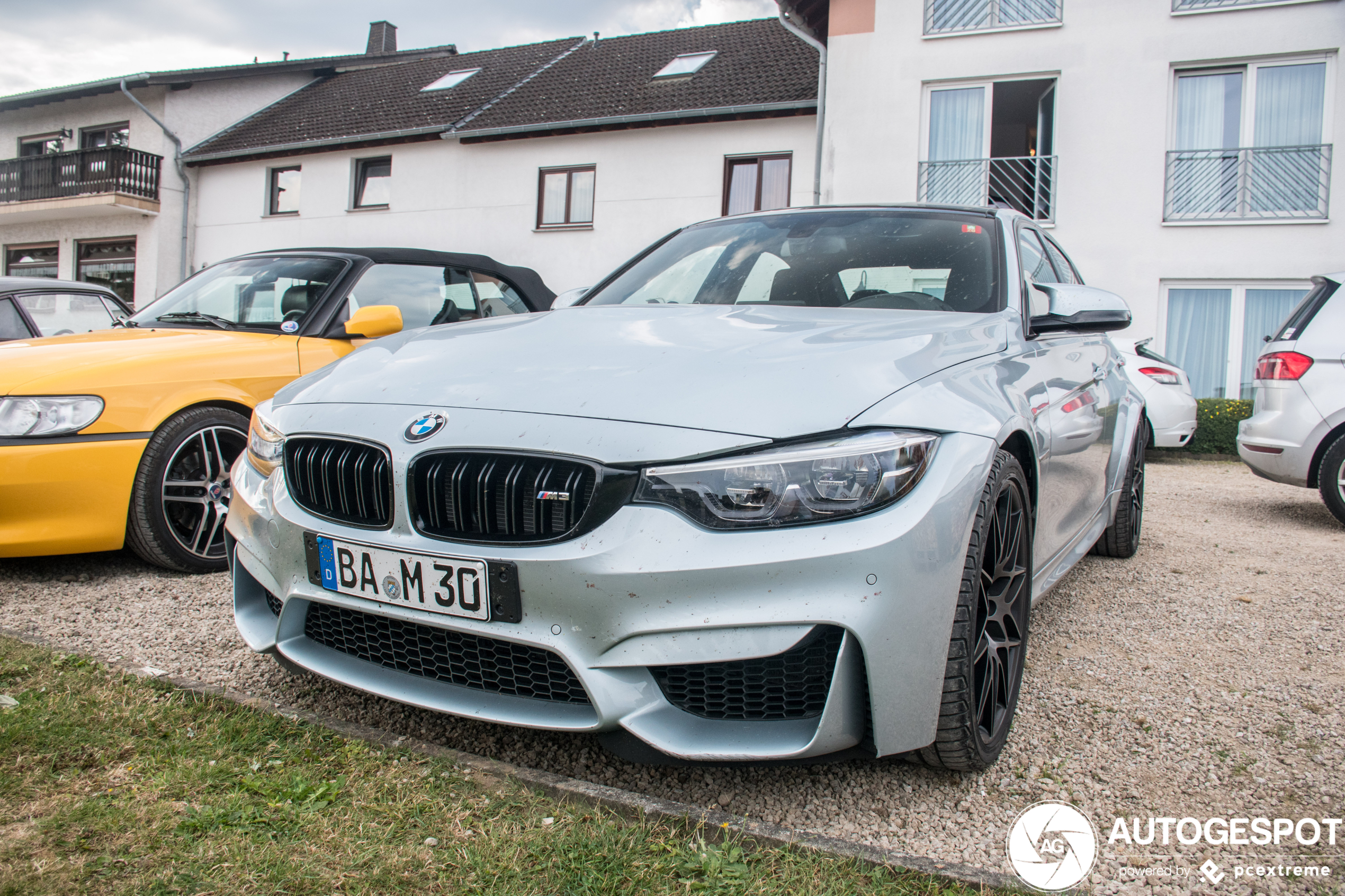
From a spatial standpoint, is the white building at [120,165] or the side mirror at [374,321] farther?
the white building at [120,165]

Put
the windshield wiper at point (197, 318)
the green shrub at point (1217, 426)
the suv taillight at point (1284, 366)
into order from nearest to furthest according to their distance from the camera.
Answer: the windshield wiper at point (197, 318) < the suv taillight at point (1284, 366) < the green shrub at point (1217, 426)

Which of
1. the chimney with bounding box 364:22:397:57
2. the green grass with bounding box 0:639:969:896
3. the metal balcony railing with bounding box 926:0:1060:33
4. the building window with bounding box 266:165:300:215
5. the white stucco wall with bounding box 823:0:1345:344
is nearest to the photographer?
the green grass with bounding box 0:639:969:896

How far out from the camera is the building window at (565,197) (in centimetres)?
1678

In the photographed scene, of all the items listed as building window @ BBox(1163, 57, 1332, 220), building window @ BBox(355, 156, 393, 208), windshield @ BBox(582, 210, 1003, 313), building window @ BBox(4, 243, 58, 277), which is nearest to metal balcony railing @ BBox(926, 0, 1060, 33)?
building window @ BBox(1163, 57, 1332, 220)

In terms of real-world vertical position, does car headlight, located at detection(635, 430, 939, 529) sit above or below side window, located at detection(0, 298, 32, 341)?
below

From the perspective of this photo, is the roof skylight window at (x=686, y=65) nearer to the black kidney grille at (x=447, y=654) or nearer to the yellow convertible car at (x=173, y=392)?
the yellow convertible car at (x=173, y=392)

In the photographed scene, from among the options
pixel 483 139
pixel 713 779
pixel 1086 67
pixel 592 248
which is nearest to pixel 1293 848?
pixel 713 779

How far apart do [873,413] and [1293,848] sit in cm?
125

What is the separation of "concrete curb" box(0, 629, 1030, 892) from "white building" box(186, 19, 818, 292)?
44.9ft

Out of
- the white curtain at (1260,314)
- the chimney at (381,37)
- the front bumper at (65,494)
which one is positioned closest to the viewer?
the front bumper at (65,494)

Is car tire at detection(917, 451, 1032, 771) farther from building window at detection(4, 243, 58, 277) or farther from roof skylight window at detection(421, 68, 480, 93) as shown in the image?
building window at detection(4, 243, 58, 277)

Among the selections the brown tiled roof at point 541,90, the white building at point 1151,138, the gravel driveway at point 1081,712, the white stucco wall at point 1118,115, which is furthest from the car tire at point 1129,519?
the brown tiled roof at point 541,90

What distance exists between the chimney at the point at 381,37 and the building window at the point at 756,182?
1521 cm

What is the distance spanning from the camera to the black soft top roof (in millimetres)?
4836
